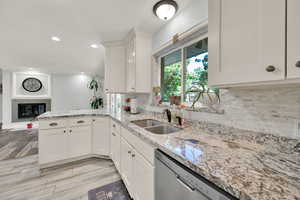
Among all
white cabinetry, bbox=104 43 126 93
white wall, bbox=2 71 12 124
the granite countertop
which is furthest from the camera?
white wall, bbox=2 71 12 124

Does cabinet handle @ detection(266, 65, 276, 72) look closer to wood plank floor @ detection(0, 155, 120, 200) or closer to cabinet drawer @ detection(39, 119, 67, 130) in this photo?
wood plank floor @ detection(0, 155, 120, 200)

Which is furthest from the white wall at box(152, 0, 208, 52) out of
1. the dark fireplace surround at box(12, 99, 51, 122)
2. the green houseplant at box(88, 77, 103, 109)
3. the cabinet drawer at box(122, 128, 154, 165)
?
the dark fireplace surround at box(12, 99, 51, 122)

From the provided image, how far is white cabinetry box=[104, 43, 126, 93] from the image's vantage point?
8.77ft

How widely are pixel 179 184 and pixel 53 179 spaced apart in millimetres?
2029

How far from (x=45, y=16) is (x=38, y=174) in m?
2.39

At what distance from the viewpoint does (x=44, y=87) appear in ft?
18.3

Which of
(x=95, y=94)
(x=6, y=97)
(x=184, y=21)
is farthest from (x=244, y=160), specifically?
(x=6, y=97)

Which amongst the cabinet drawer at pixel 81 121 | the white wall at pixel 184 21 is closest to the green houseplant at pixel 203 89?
the white wall at pixel 184 21

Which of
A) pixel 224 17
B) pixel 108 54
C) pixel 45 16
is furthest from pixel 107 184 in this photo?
pixel 45 16

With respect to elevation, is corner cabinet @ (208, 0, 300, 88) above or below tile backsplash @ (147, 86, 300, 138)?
above

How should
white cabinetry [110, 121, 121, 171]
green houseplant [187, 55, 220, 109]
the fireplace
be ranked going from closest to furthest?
1. green houseplant [187, 55, 220, 109]
2. white cabinetry [110, 121, 121, 171]
3. the fireplace

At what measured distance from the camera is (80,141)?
7.48 feet

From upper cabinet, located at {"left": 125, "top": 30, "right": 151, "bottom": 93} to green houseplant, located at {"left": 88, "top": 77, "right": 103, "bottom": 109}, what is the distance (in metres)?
3.90

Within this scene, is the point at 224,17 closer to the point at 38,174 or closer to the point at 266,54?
the point at 266,54
